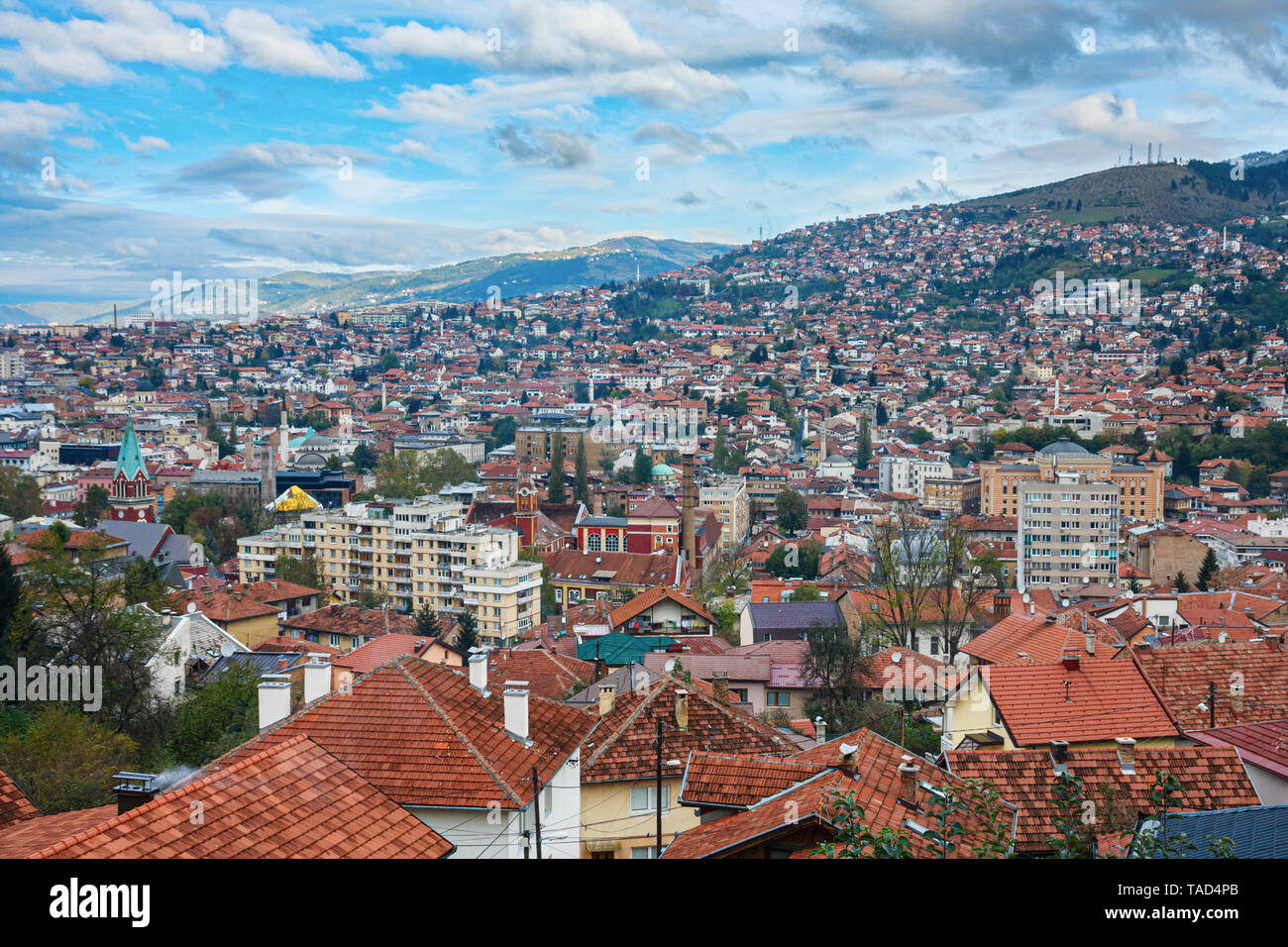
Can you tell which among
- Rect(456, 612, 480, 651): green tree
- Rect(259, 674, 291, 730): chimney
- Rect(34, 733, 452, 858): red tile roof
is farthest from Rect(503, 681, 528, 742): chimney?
Rect(456, 612, 480, 651): green tree

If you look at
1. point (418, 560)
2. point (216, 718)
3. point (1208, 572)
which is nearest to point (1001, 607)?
point (216, 718)

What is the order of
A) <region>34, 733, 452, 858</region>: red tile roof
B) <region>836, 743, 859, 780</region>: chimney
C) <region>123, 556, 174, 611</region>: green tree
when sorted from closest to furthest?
<region>34, 733, 452, 858</region>: red tile roof < <region>836, 743, 859, 780</region>: chimney < <region>123, 556, 174, 611</region>: green tree

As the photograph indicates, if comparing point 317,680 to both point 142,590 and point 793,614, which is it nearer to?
point 142,590

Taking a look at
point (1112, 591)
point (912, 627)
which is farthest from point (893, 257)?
point (912, 627)

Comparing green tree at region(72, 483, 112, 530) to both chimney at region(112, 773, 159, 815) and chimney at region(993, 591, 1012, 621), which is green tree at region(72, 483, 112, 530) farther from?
chimney at region(112, 773, 159, 815)

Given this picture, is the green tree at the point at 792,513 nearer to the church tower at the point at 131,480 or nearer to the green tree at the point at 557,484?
the green tree at the point at 557,484
